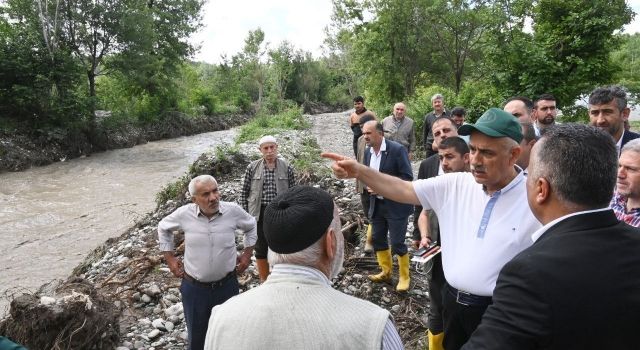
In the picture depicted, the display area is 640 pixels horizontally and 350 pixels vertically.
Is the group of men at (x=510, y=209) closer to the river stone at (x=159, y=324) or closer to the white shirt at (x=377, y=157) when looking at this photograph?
the white shirt at (x=377, y=157)

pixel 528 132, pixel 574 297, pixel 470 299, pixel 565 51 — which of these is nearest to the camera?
pixel 574 297

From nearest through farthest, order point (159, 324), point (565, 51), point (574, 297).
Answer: point (574, 297), point (159, 324), point (565, 51)

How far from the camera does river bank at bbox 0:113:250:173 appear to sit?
687 inches

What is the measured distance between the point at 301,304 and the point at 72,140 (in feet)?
74.8

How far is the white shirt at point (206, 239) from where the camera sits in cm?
376

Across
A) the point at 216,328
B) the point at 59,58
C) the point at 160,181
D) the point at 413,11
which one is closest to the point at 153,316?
the point at 216,328

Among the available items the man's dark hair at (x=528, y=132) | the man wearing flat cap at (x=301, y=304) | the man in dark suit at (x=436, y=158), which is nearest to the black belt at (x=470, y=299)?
the man wearing flat cap at (x=301, y=304)

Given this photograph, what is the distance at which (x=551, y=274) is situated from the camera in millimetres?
1219

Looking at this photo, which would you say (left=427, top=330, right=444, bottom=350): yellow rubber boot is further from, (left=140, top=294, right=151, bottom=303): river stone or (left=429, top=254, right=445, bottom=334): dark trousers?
(left=140, top=294, right=151, bottom=303): river stone

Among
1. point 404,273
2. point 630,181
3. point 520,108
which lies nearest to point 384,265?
point 404,273

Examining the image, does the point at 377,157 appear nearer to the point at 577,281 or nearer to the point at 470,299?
the point at 470,299

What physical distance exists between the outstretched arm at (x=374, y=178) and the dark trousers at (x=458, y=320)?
2.24 ft

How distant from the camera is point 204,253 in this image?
376 cm

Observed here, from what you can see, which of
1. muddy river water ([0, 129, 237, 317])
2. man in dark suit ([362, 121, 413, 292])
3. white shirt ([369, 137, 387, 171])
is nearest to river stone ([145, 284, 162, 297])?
muddy river water ([0, 129, 237, 317])
